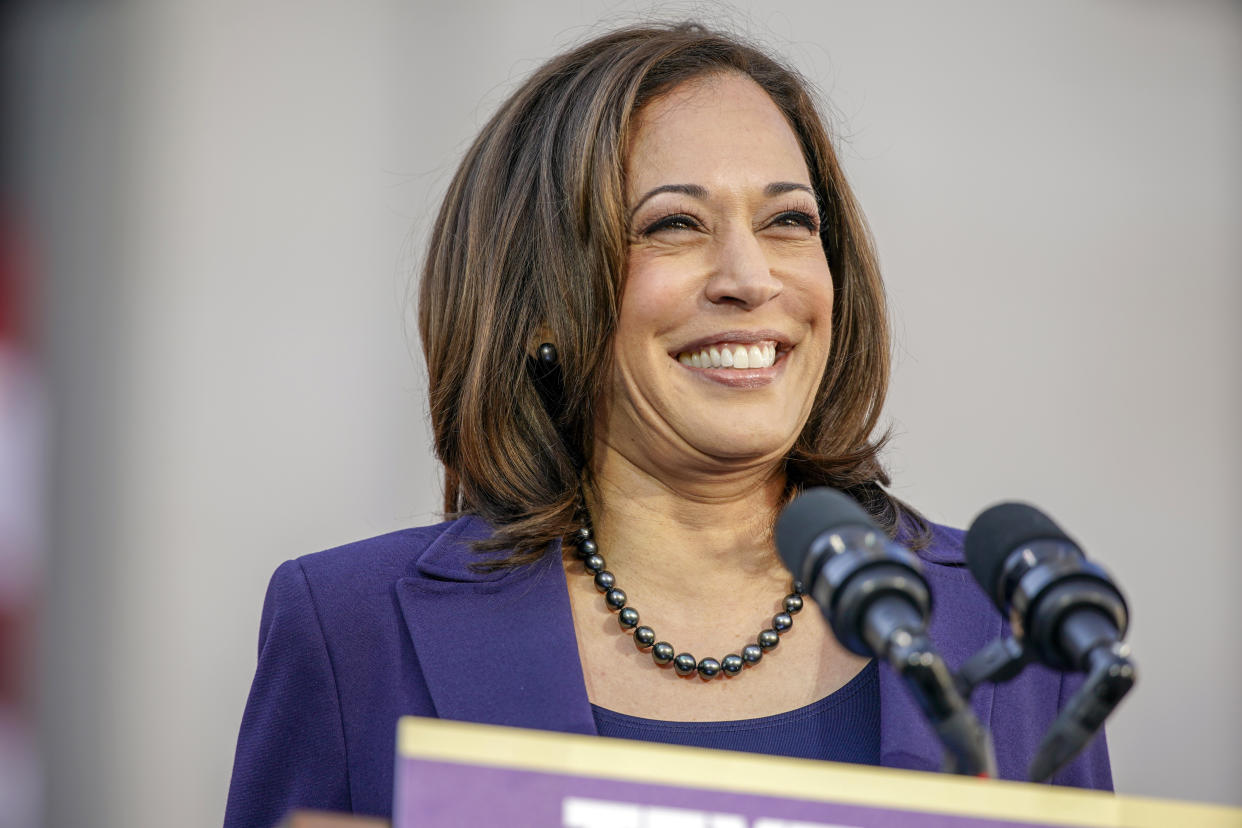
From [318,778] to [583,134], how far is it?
103 centimetres

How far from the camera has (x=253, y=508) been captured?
3.61 metres

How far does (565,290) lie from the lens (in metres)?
2.10

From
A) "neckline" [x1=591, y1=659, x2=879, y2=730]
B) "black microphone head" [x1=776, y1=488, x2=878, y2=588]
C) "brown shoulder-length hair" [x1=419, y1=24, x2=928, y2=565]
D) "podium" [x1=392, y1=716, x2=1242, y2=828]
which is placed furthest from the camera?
"brown shoulder-length hair" [x1=419, y1=24, x2=928, y2=565]

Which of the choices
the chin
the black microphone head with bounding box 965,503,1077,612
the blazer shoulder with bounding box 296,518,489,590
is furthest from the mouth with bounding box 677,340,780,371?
the black microphone head with bounding box 965,503,1077,612

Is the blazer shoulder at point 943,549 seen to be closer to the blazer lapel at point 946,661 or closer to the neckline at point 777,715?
the blazer lapel at point 946,661

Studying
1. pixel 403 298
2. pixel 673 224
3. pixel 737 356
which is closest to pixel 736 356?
pixel 737 356

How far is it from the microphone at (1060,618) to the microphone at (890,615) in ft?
0.19

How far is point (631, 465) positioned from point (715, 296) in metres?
0.32

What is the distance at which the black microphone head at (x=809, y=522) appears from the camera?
112 cm

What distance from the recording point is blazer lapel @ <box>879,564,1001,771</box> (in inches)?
68.7

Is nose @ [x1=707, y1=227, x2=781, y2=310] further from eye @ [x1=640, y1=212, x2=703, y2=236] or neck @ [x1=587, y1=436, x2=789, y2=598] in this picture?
neck @ [x1=587, y1=436, x2=789, y2=598]

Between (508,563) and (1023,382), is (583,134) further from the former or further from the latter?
(1023,382)

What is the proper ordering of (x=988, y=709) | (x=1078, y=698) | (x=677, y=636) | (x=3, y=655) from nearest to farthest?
1. (x=1078, y=698)
2. (x=988, y=709)
3. (x=677, y=636)
4. (x=3, y=655)

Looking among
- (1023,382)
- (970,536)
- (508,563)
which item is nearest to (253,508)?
(508,563)
